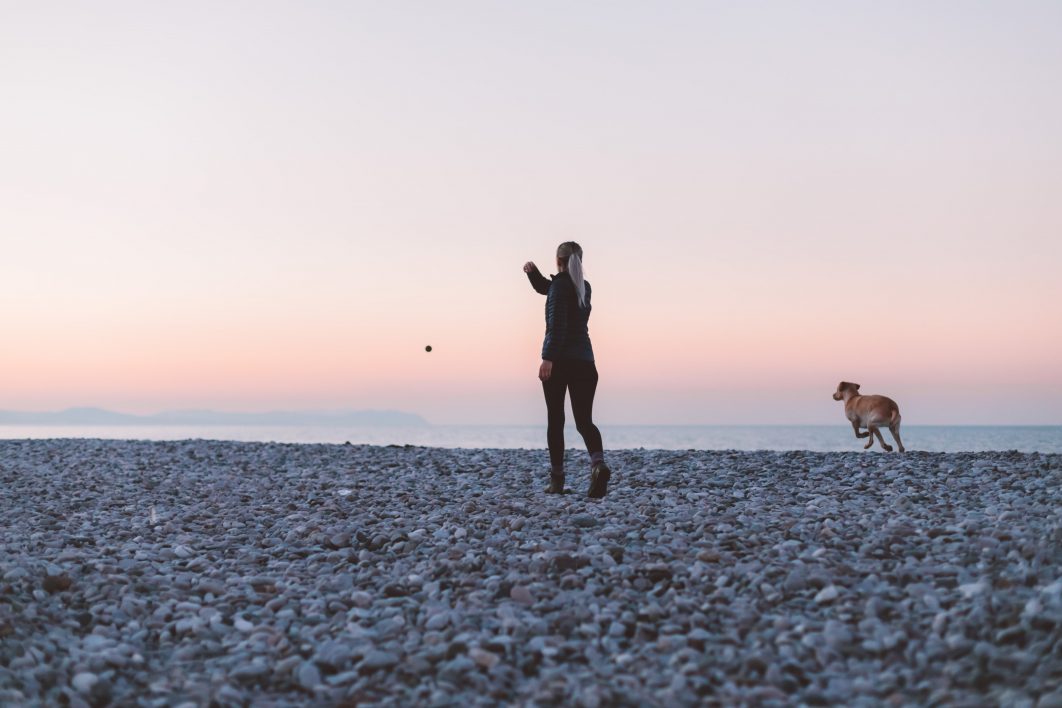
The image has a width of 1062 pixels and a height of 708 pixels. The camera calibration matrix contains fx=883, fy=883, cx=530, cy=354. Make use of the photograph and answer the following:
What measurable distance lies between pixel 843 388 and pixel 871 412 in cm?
135

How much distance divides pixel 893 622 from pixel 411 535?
14.7 ft

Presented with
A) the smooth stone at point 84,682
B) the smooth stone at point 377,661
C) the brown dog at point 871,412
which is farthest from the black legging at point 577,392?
the brown dog at point 871,412

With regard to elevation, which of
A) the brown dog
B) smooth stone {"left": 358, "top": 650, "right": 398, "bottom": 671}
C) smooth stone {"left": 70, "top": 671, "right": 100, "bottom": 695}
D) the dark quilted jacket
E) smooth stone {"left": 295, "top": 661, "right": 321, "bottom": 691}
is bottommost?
smooth stone {"left": 70, "top": 671, "right": 100, "bottom": 695}

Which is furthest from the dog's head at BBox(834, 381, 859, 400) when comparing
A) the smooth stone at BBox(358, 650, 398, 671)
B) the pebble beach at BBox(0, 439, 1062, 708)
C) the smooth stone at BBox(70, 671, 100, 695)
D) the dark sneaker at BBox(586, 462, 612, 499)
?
the smooth stone at BBox(70, 671, 100, 695)

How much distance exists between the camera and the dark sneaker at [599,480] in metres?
10.4

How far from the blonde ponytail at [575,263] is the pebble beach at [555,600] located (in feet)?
7.94

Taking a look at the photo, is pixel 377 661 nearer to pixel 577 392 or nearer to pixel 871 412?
pixel 577 392

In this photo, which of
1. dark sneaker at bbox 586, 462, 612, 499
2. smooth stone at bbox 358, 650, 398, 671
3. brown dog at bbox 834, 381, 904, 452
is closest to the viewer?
smooth stone at bbox 358, 650, 398, 671

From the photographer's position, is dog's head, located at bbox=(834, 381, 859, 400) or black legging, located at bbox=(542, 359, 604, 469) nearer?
black legging, located at bbox=(542, 359, 604, 469)

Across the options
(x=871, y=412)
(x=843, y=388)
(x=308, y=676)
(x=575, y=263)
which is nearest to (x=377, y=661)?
(x=308, y=676)

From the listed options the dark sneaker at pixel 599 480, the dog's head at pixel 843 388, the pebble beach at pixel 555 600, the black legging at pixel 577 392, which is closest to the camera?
the pebble beach at pixel 555 600

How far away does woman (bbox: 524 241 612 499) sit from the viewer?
998cm

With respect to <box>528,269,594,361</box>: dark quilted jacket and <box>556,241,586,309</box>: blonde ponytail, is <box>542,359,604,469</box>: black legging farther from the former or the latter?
<box>556,241,586,309</box>: blonde ponytail

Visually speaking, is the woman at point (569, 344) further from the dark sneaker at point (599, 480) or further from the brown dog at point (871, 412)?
the brown dog at point (871, 412)
